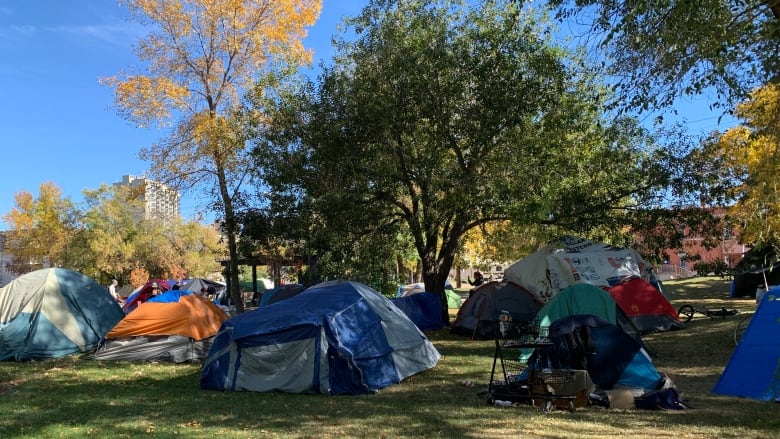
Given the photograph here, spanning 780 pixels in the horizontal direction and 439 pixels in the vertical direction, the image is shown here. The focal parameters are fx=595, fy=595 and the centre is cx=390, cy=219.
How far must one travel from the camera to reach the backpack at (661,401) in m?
7.77

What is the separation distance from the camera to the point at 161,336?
13.5 metres

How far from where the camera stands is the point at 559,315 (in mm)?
12312

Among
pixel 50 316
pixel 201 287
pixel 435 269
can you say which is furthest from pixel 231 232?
pixel 201 287

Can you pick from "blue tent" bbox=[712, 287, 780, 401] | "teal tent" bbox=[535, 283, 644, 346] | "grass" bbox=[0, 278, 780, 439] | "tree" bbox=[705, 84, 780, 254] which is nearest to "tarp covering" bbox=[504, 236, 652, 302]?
"tree" bbox=[705, 84, 780, 254]

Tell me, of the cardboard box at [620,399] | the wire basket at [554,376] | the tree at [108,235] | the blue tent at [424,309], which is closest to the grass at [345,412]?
the cardboard box at [620,399]

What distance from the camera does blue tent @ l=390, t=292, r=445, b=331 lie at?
17781 mm

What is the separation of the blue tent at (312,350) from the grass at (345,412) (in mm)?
296

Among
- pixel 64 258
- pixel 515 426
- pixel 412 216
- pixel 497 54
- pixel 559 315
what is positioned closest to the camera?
pixel 515 426

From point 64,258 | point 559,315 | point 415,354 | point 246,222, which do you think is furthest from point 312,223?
point 64,258

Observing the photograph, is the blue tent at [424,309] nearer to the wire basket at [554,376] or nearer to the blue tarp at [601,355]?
the blue tarp at [601,355]

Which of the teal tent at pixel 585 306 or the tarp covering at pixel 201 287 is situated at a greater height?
Result: the tarp covering at pixel 201 287

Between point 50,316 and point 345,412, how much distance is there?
1020cm

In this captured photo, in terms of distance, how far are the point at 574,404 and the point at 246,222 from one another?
10.2 m

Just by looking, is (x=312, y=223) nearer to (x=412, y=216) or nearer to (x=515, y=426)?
(x=412, y=216)
